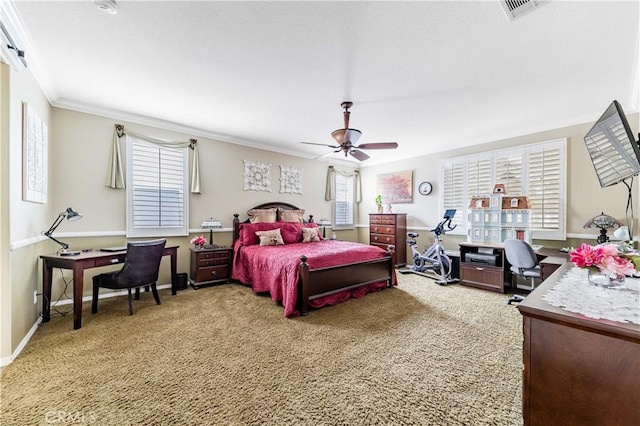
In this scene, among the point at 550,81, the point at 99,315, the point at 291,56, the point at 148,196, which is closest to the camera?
the point at 291,56

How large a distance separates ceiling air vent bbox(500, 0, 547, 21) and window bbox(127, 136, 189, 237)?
4.74m

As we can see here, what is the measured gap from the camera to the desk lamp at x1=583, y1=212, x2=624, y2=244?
11.8ft

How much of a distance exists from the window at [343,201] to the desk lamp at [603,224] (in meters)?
4.72

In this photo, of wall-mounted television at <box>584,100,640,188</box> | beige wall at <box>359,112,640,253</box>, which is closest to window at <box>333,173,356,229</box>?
beige wall at <box>359,112,640,253</box>

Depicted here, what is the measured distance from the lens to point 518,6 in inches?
75.4

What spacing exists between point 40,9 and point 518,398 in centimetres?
447

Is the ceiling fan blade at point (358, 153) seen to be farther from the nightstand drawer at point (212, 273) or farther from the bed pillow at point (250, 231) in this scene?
the nightstand drawer at point (212, 273)

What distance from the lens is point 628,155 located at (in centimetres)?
185

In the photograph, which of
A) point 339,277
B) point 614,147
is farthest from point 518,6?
point 339,277

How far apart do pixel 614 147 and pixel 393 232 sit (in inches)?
172

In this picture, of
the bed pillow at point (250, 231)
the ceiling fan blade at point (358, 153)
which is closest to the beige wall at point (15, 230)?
the bed pillow at point (250, 231)

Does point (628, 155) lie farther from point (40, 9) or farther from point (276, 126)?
point (40, 9)

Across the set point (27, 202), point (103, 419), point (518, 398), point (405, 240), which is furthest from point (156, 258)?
point (405, 240)

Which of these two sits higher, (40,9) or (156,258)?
(40,9)
